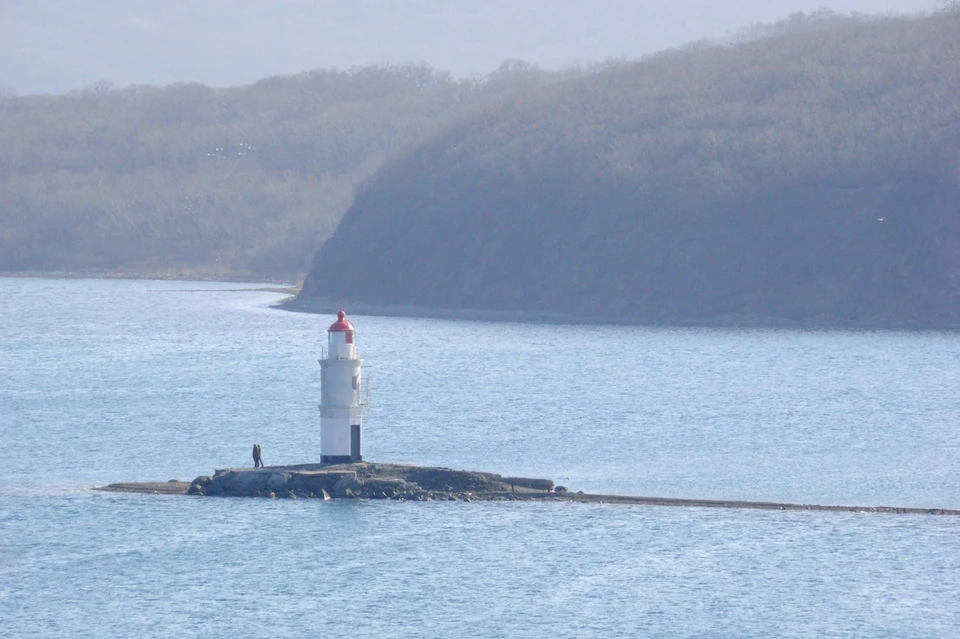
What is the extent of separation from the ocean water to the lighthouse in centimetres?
183

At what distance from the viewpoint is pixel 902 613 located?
29.4 m

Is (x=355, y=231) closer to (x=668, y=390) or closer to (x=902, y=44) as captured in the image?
(x=902, y=44)

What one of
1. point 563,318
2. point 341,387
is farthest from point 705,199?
point 341,387

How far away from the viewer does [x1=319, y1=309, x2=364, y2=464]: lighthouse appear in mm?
34450

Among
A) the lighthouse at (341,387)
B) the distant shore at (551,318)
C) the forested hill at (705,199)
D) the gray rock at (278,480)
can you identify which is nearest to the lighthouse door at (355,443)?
the lighthouse at (341,387)

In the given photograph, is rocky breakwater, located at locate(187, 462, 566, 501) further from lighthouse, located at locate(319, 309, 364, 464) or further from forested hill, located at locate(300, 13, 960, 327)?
forested hill, located at locate(300, 13, 960, 327)

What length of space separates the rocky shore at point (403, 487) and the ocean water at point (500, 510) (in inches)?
13.1

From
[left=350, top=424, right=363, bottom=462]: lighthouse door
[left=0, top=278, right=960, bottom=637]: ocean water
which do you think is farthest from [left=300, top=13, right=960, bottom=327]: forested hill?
[left=350, top=424, right=363, bottom=462]: lighthouse door

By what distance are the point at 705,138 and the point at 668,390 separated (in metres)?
61.9

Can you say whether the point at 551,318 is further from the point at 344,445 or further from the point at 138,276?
the point at 138,276

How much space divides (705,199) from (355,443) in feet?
281

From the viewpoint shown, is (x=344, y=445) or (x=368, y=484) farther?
(x=368, y=484)

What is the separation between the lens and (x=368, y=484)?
35.7 m

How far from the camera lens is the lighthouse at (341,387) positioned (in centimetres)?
3445
